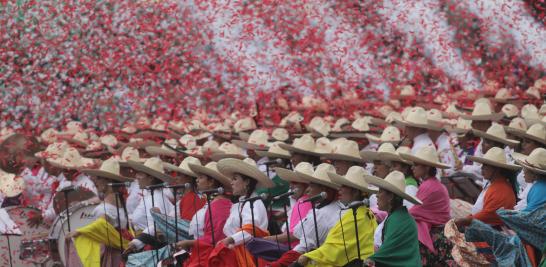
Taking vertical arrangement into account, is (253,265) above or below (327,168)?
below

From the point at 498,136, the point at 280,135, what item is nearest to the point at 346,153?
the point at 498,136

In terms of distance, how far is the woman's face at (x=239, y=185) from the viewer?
12.3 meters

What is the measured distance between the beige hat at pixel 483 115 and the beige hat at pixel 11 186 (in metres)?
5.85

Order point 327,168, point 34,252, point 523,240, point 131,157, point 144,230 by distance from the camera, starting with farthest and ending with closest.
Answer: point 131,157, point 34,252, point 144,230, point 327,168, point 523,240

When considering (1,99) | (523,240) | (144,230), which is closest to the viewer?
(523,240)

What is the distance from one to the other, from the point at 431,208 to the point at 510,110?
6.17 m

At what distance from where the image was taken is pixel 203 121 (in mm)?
21688

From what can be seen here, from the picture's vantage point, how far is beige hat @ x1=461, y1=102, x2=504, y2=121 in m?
16.6

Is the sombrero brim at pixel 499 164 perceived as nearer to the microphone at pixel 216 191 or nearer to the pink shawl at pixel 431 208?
the pink shawl at pixel 431 208

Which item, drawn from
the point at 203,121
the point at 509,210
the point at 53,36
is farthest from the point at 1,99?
the point at 509,210

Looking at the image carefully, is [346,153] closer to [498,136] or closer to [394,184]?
[498,136]

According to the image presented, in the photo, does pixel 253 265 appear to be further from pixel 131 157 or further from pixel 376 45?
pixel 376 45

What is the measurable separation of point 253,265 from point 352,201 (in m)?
1.44

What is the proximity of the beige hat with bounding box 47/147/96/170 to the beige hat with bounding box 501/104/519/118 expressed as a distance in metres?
5.68
